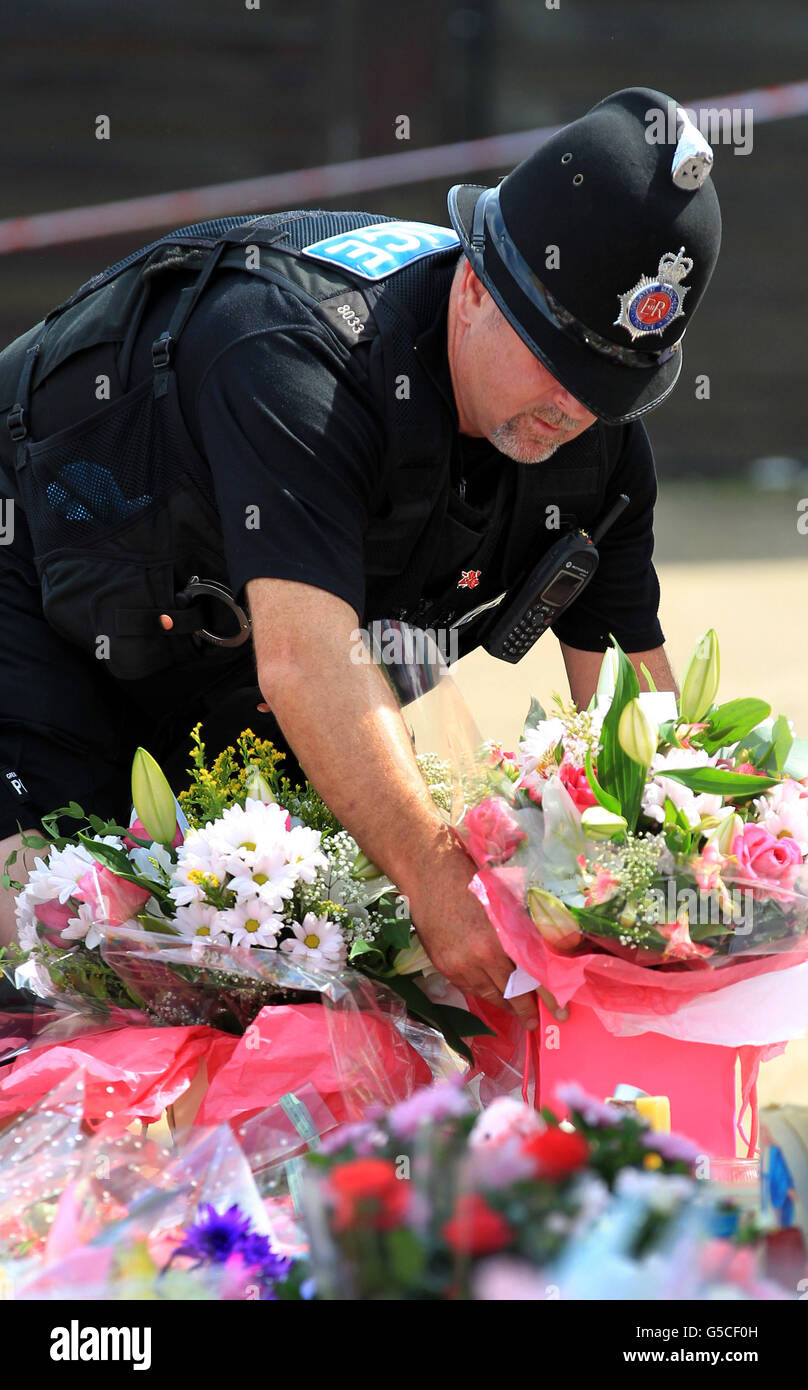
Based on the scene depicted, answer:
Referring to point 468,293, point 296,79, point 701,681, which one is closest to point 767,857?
point 701,681

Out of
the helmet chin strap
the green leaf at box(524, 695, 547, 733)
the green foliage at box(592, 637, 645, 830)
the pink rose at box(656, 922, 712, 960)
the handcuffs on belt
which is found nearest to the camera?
the pink rose at box(656, 922, 712, 960)

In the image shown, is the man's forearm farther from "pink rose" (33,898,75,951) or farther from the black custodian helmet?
the black custodian helmet

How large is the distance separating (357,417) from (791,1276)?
1.31 m

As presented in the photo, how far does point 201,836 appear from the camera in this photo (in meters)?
1.69

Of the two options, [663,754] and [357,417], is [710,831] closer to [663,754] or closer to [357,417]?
[663,754]

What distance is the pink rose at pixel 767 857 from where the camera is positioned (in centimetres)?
147

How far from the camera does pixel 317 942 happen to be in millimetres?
1695

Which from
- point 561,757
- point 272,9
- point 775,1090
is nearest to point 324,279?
point 561,757

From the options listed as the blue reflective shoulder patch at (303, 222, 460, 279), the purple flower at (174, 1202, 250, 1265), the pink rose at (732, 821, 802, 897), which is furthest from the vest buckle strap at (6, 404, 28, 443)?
the purple flower at (174, 1202, 250, 1265)

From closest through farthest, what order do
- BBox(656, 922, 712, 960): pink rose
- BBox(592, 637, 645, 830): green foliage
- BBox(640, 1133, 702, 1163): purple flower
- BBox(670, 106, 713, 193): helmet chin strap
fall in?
BBox(640, 1133, 702, 1163): purple flower < BBox(656, 922, 712, 960): pink rose < BBox(592, 637, 645, 830): green foliage < BBox(670, 106, 713, 193): helmet chin strap

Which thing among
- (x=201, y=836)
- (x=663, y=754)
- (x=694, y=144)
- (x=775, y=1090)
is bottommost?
(x=775, y=1090)

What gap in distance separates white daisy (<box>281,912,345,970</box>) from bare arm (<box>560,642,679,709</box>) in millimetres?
950

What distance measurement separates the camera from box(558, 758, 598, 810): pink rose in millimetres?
1544

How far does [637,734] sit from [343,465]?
0.61m
